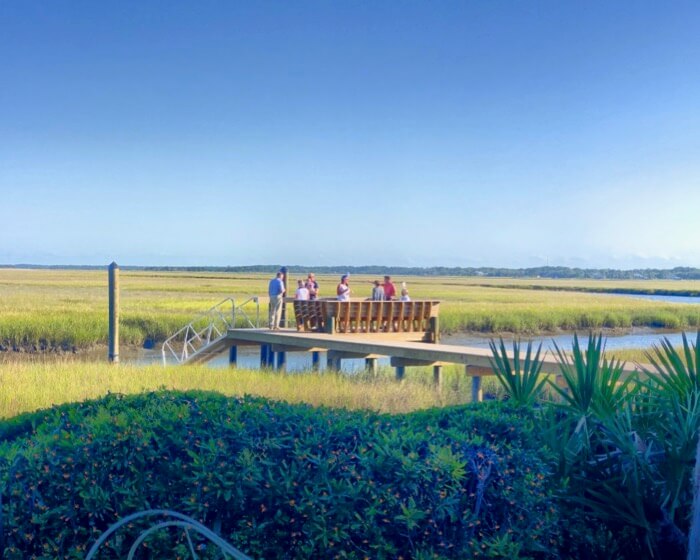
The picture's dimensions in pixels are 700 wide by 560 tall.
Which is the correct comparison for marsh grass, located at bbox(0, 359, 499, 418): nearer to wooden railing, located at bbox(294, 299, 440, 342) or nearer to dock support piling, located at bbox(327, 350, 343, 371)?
dock support piling, located at bbox(327, 350, 343, 371)

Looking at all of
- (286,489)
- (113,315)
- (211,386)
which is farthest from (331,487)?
(113,315)

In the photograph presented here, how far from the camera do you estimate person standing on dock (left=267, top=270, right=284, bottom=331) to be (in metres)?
20.3

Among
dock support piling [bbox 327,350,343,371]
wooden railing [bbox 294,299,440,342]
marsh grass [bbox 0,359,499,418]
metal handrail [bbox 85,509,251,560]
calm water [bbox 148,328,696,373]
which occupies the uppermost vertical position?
metal handrail [bbox 85,509,251,560]

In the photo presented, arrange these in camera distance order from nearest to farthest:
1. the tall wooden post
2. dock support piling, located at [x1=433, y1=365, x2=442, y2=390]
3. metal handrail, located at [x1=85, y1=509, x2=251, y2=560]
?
metal handrail, located at [x1=85, y1=509, x2=251, y2=560] < dock support piling, located at [x1=433, y1=365, x2=442, y2=390] < the tall wooden post

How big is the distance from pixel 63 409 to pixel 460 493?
3041 mm

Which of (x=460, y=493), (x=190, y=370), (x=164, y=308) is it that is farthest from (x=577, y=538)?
(x=164, y=308)

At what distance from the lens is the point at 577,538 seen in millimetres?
4422

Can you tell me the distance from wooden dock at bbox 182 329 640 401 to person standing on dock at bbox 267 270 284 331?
1.44ft

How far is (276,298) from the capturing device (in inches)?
802

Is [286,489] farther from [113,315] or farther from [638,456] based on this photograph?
[113,315]

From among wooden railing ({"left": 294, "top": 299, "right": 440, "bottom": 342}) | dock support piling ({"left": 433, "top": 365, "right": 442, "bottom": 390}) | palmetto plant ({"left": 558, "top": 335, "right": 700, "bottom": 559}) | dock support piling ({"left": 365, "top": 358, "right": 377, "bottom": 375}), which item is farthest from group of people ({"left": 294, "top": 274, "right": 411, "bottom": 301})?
palmetto plant ({"left": 558, "top": 335, "right": 700, "bottom": 559})

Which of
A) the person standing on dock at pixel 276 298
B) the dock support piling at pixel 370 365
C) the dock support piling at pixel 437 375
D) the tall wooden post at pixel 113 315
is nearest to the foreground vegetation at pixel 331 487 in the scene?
the dock support piling at pixel 437 375

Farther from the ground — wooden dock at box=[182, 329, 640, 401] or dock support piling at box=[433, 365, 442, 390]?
wooden dock at box=[182, 329, 640, 401]

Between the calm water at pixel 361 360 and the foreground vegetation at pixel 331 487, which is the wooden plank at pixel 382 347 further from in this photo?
the foreground vegetation at pixel 331 487
